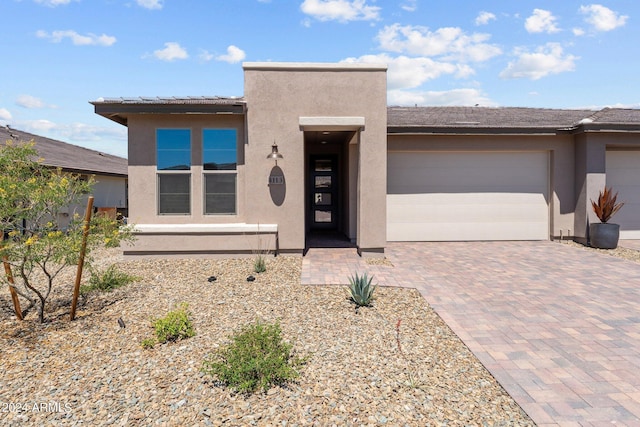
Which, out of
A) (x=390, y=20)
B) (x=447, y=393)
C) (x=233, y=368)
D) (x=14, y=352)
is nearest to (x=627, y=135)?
(x=390, y=20)

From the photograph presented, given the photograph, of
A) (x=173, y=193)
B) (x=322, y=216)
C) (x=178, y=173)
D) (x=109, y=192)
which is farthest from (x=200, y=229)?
(x=109, y=192)

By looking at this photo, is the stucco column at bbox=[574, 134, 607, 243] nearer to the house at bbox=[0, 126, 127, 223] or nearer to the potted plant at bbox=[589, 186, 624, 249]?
the potted plant at bbox=[589, 186, 624, 249]

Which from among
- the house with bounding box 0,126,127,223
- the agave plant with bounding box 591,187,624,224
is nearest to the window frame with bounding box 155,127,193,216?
the house with bounding box 0,126,127,223

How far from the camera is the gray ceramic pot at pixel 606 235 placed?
9875 mm

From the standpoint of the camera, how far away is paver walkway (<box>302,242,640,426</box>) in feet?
9.99

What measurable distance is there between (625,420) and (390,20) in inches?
381

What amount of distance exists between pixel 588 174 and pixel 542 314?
8078 mm

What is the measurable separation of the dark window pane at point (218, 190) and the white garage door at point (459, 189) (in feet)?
17.4

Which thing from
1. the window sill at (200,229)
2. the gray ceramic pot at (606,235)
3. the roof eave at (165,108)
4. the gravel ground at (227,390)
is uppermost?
the roof eave at (165,108)

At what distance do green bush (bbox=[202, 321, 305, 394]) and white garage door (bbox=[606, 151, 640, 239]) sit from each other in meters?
12.9

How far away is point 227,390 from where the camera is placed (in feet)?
10.1

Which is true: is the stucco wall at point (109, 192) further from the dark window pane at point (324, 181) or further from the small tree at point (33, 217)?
the small tree at point (33, 217)

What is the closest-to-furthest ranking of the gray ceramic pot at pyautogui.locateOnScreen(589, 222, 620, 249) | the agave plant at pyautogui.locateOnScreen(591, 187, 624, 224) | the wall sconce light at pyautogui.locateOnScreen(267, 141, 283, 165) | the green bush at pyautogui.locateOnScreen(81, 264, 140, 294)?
1. the green bush at pyautogui.locateOnScreen(81, 264, 140, 294)
2. the wall sconce light at pyautogui.locateOnScreen(267, 141, 283, 165)
3. the gray ceramic pot at pyautogui.locateOnScreen(589, 222, 620, 249)
4. the agave plant at pyautogui.locateOnScreen(591, 187, 624, 224)

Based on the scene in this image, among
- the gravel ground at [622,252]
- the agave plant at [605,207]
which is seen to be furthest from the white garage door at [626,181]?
the gravel ground at [622,252]
